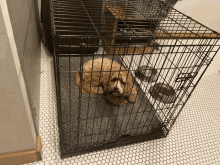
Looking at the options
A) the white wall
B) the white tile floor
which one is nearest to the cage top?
the white wall

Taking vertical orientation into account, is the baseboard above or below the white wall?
below

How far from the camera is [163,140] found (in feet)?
4.47

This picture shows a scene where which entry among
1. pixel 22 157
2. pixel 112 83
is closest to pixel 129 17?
pixel 112 83

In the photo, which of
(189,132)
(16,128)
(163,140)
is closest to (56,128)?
(16,128)

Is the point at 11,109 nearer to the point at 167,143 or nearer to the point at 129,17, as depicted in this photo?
the point at 167,143

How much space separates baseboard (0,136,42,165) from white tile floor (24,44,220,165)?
2.4 inches

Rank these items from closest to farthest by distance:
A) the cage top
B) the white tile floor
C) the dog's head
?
the cage top, the white tile floor, the dog's head

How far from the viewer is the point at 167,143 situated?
1345 mm

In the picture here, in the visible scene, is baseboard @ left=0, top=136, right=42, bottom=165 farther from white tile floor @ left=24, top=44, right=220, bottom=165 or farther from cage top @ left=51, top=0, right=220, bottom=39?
cage top @ left=51, top=0, right=220, bottom=39

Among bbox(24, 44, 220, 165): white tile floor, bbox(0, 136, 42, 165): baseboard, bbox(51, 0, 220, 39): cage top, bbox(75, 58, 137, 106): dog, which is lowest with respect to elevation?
bbox(24, 44, 220, 165): white tile floor

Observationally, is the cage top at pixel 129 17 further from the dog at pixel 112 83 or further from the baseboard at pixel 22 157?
the baseboard at pixel 22 157

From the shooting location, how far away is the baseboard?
1.00 meters

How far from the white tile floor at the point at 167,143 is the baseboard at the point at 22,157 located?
2.4 inches

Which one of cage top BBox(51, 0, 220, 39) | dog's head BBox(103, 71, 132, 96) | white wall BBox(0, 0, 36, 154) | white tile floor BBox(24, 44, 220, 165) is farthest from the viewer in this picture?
dog's head BBox(103, 71, 132, 96)
